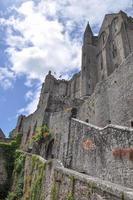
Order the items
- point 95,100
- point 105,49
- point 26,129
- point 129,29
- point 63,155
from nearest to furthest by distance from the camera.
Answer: point 63,155
point 95,100
point 26,129
point 129,29
point 105,49

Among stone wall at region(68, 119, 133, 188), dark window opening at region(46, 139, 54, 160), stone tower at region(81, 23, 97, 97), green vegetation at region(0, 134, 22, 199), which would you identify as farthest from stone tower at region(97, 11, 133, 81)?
stone wall at region(68, 119, 133, 188)

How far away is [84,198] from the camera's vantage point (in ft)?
24.7

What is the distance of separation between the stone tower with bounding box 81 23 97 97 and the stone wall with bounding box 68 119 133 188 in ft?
99.2

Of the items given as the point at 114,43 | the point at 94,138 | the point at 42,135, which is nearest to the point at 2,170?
the point at 42,135

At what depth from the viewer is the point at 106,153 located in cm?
1052

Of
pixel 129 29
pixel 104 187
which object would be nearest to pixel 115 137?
pixel 104 187

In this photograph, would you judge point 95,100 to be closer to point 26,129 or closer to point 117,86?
point 117,86

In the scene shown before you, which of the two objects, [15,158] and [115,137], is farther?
[15,158]

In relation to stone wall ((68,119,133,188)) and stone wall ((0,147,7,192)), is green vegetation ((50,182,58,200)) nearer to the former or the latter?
stone wall ((68,119,133,188))

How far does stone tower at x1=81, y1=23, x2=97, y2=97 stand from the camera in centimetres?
4444

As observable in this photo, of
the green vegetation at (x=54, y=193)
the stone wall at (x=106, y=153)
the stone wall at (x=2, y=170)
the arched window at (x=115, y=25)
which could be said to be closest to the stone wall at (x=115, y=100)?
the stone wall at (x=106, y=153)

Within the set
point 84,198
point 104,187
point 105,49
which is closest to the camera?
point 104,187

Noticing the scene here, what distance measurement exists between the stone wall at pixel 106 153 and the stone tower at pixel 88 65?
30.2 meters

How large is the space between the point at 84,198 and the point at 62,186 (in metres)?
2.19
